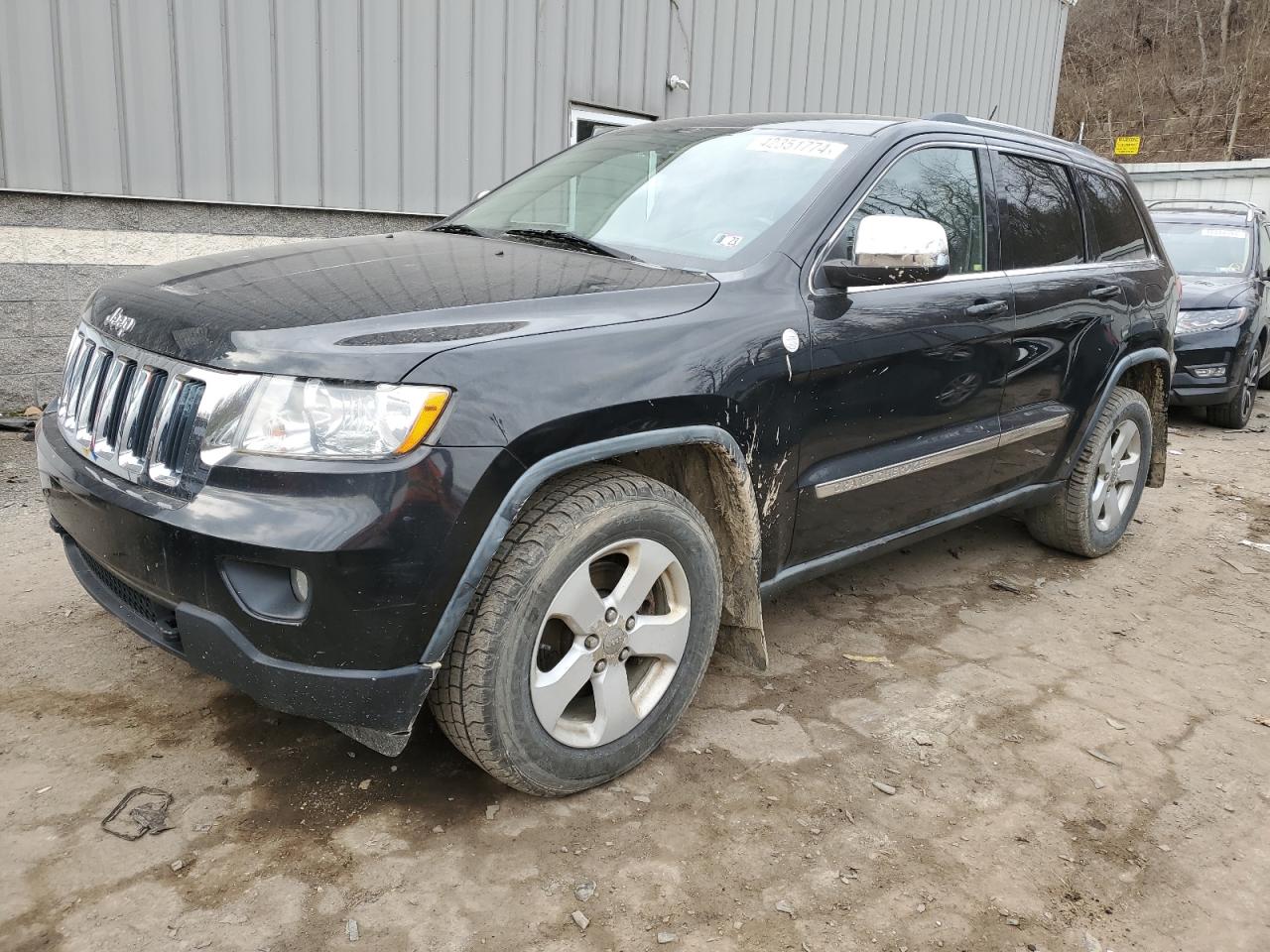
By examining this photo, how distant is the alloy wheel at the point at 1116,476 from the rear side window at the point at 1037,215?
0.94m

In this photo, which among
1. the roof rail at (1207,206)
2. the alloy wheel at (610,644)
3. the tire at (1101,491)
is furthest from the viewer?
Result: the roof rail at (1207,206)

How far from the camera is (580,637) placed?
247 cm

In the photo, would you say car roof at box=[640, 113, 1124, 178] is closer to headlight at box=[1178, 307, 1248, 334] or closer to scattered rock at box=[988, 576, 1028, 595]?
scattered rock at box=[988, 576, 1028, 595]

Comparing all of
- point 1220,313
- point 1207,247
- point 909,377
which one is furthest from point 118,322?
point 1207,247

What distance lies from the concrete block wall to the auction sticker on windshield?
168 inches

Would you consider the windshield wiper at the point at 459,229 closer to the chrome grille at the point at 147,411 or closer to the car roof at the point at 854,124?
the car roof at the point at 854,124

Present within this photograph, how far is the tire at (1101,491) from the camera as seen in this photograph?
439 cm

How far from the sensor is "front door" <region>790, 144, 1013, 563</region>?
9.75 feet

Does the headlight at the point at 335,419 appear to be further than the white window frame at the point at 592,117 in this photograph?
No

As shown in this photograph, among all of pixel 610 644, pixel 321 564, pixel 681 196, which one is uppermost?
pixel 681 196

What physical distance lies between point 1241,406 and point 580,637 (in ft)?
25.3

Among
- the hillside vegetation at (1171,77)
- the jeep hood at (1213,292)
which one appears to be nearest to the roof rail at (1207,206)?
the jeep hood at (1213,292)

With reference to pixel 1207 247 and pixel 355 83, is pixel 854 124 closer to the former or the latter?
pixel 355 83

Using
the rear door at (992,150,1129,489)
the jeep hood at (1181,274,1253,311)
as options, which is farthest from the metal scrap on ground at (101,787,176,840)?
the jeep hood at (1181,274,1253,311)
